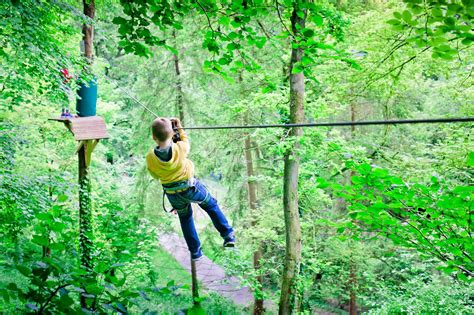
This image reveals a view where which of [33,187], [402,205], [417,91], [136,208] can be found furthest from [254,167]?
[402,205]

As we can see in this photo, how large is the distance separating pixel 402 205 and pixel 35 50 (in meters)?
4.27

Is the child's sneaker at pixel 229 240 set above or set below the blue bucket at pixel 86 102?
below

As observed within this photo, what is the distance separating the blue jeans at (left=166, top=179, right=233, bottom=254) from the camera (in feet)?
13.9

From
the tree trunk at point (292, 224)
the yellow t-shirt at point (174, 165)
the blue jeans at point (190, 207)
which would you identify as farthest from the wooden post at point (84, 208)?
the yellow t-shirt at point (174, 165)

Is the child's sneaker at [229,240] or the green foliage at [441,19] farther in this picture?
the child's sneaker at [229,240]

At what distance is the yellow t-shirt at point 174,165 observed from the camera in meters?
3.84

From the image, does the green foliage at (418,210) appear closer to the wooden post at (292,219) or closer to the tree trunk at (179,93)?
the wooden post at (292,219)

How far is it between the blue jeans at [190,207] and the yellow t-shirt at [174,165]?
0.78 ft

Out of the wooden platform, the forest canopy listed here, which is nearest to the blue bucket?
the forest canopy

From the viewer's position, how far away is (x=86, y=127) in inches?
265

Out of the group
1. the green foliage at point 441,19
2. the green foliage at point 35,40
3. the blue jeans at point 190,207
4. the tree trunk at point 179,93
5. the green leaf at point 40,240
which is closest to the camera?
the green leaf at point 40,240

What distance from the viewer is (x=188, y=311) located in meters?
1.69

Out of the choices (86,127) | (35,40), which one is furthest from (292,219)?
(35,40)

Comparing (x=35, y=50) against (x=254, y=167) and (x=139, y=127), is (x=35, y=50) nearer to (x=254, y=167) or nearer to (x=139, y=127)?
(x=139, y=127)
